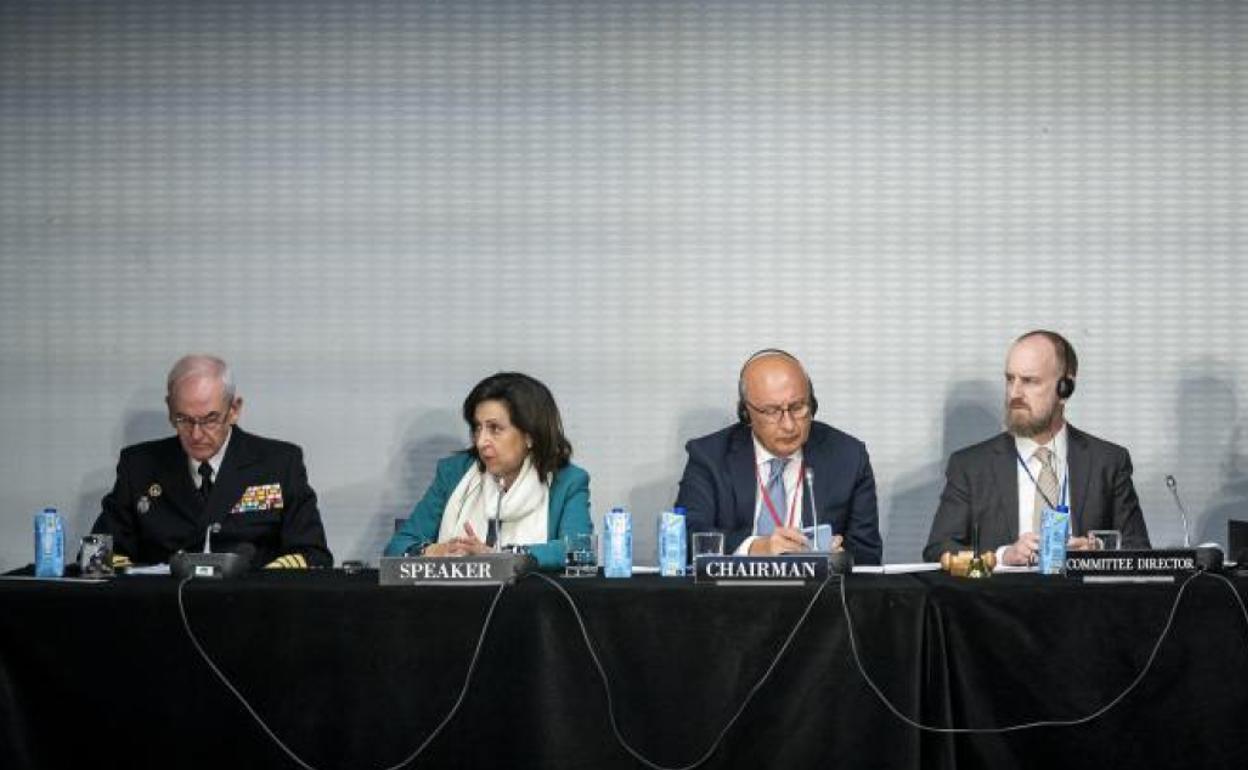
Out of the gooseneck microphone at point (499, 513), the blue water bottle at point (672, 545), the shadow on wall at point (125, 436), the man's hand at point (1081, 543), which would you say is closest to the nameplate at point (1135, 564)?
the man's hand at point (1081, 543)

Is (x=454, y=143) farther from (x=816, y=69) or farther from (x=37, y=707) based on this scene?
(x=37, y=707)

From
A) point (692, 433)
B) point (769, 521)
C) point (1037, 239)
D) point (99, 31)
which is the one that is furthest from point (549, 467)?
point (99, 31)

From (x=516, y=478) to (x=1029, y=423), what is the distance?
1426 millimetres

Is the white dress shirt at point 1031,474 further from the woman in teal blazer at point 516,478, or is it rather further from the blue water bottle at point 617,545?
the blue water bottle at point 617,545

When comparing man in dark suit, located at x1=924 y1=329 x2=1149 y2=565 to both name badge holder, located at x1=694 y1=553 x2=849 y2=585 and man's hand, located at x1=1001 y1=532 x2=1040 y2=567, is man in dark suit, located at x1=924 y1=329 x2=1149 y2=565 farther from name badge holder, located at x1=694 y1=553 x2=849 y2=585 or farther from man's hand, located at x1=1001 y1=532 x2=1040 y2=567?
name badge holder, located at x1=694 y1=553 x2=849 y2=585

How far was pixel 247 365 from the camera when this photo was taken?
225 inches

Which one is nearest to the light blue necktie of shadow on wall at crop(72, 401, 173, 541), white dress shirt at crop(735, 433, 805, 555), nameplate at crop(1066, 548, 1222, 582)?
white dress shirt at crop(735, 433, 805, 555)

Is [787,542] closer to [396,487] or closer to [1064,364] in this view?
[1064,364]

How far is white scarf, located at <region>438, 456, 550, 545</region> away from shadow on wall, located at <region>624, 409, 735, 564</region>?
1030 millimetres

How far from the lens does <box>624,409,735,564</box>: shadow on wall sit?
565 centimetres

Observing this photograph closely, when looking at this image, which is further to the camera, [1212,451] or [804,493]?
[1212,451]

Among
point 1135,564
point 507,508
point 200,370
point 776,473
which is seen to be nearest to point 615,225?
point 776,473

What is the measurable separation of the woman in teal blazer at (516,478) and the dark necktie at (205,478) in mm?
546

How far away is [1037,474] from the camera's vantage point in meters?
4.69
